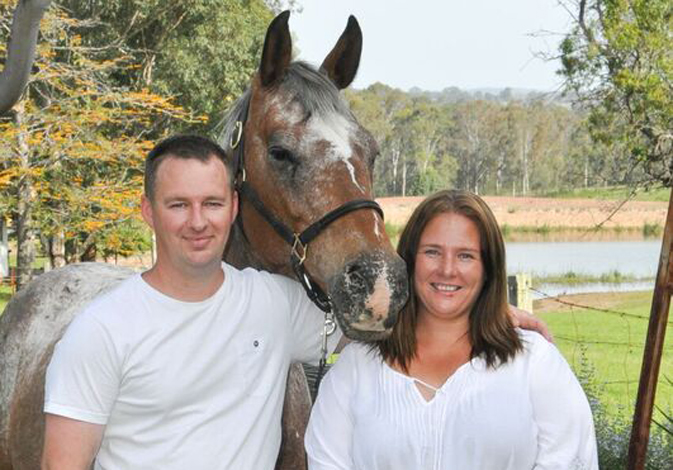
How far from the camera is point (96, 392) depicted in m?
1.68

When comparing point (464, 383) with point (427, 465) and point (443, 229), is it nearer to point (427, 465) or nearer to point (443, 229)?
point (427, 465)

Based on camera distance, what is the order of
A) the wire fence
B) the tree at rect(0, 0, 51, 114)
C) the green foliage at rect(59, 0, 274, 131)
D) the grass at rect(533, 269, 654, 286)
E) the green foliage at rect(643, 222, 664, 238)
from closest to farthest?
the tree at rect(0, 0, 51, 114), the wire fence, the grass at rect(533, 269, 654, 286), the green foliage at rect(59, 0, 274, 131), the green foliage at rect(643, 222, 664, 238)

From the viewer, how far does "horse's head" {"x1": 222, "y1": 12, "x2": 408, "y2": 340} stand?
1890 mm

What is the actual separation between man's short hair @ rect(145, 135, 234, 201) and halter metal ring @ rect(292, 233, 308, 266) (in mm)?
314

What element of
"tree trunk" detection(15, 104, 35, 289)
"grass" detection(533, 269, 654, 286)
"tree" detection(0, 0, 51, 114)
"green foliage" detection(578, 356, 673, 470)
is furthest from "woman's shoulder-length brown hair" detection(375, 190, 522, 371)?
"grass" detection(533, 269, 654, 286)

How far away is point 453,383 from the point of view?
1.81m

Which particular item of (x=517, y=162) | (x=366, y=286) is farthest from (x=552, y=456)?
(x=517, y=162)

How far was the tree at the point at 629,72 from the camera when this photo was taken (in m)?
11.6

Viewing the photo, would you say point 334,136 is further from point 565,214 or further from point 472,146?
point 472,146

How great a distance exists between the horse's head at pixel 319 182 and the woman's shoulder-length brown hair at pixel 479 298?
2.6 inches

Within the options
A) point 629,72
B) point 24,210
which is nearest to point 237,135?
point 629,72

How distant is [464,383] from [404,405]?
0.15m

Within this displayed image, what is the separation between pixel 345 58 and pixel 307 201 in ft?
2.12

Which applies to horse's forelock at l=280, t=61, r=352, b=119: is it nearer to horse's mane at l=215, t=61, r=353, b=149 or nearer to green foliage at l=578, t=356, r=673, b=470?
horse's mane at l=215, t=61, r=353, b=149
